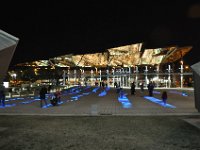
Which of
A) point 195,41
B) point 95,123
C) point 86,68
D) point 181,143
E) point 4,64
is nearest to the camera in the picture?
point 181,143

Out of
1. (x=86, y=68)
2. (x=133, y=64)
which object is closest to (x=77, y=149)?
(x=133, y=64)

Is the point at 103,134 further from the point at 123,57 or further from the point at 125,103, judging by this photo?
the point at 123,57

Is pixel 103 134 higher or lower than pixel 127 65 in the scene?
lower

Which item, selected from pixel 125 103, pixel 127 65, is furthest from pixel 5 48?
pixel 127 65

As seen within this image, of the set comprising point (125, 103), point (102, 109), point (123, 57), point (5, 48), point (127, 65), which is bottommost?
point (102, 109)

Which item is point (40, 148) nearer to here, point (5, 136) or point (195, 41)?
point (5, 136)

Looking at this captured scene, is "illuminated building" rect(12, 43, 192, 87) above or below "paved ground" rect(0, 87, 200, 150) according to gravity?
above

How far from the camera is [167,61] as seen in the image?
61562 millimetres

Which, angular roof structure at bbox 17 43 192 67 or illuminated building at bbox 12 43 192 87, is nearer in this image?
illuminated building at bbox 12 43 192 87

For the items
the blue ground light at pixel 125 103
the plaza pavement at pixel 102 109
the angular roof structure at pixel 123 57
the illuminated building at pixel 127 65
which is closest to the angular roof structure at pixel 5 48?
the plaza pavement at pixel 102 109

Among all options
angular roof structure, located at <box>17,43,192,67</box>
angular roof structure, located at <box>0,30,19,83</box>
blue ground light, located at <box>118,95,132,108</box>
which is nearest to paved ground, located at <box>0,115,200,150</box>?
angular roof structure, located at <box>0,30,19,83</box>

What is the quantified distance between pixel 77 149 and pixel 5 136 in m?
3.40

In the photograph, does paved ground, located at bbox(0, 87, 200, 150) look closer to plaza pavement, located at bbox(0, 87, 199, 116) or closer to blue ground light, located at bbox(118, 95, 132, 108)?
plaza pavement, located at bbox(0, 87, 199, 116)

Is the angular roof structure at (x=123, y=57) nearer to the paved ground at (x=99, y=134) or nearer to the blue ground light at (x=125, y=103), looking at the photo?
the blue ground light at (x=125, y=103)
